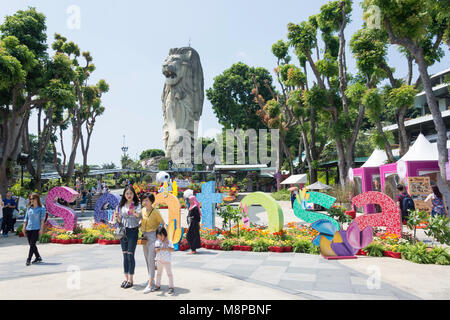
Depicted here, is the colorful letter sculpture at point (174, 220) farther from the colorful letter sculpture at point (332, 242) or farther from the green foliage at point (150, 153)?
the green foliage at point (150, 153)

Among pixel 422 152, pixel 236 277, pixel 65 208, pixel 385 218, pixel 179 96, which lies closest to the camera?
pixel 236 277

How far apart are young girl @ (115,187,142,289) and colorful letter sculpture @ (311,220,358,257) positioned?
4.45 m

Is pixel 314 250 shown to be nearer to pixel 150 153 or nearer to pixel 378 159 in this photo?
pixel 378 159

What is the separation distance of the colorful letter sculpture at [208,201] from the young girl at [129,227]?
16.5 feet

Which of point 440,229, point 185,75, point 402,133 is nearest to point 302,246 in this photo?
point 440,229

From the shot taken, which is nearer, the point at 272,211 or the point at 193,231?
the point at 193,231

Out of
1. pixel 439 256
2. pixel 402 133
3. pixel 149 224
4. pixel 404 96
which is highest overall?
pixel 404 96

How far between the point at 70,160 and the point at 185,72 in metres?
22.3

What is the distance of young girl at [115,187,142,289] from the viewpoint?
545cm

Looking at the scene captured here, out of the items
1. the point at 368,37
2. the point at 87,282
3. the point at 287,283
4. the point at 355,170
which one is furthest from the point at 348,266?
the point at 368,37

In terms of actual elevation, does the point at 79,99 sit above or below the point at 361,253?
above

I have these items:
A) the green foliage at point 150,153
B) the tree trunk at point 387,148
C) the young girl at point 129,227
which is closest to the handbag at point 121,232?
the young girl at point 129,227

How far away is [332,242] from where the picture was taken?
25.9 ft

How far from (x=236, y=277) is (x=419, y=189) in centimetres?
1039
